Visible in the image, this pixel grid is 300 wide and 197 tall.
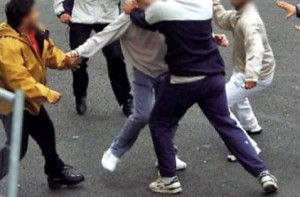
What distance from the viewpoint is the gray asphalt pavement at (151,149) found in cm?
647

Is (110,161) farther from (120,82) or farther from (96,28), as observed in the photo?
(96,28)

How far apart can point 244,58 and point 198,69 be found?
0.91 m

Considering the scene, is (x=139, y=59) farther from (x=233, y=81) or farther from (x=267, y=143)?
(x=267, y=143)

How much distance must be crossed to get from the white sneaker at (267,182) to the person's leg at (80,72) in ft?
7.12

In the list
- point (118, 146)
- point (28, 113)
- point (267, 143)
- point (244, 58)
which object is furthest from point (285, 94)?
point (28, 113)

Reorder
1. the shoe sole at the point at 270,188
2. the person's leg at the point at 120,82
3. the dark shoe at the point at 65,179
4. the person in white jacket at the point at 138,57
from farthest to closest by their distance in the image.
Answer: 1. the person's leg at the point at 120,82
2. the dark shoe at the point at 65,179
3. the person in white jacket at the point at 138,57
4. the shoe sole at the point at 270,188

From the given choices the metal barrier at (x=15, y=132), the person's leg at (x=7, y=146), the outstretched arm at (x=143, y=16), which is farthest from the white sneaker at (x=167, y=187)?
the metal barrier at (x=15, y=132)

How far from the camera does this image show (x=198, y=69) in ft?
19.4

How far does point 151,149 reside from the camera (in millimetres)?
7191

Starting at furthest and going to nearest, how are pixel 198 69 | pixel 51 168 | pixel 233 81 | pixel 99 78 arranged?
pixel 99 78 → pixel 233 81 → pixel 51 168 → pixel 198 69

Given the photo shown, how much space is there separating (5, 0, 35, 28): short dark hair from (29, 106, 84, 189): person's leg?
0.64 metres

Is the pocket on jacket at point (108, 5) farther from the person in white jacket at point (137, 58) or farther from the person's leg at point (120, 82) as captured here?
the person in white jacket at point (137, 58)

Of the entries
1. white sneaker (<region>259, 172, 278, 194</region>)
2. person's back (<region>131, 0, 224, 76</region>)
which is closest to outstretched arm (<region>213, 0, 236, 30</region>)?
person's back (<region>131, 0, 224, 76</region>)

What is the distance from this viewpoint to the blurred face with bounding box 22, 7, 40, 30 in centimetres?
590
